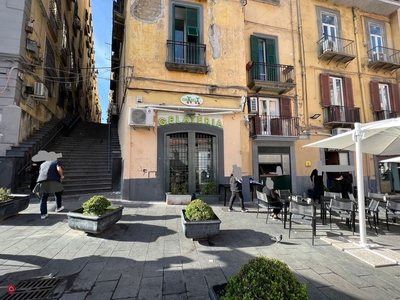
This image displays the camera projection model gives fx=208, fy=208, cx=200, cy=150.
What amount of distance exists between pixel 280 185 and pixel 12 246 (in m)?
10.5

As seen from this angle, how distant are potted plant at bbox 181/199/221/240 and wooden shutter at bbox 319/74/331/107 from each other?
35.8 ft

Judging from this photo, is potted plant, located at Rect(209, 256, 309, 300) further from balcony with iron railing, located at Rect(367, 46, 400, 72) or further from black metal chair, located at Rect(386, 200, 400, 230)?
balcony with iron railing, located at Rect(367, 46, 400, 72)

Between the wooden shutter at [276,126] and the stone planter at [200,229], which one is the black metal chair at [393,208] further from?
the wooden shutter at [276,126]

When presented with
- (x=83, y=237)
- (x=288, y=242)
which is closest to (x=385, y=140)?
(x=288, y=242)

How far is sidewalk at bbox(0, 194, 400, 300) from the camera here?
2.75 meters

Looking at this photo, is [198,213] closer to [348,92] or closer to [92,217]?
[92,217]

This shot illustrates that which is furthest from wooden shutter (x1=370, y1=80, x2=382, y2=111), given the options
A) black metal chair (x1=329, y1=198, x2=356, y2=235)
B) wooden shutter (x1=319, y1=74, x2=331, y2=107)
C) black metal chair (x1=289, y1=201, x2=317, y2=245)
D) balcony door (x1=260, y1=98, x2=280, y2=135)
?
black metal chair (x1=289, y1=201, x2=317, y2=245)

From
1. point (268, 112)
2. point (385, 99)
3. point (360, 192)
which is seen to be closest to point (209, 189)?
point (360, 192)

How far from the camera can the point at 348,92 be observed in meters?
12.3

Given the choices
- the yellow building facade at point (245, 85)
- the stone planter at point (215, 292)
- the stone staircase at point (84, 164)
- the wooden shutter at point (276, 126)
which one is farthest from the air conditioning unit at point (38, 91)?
the wooden shutter at point (276, 126)

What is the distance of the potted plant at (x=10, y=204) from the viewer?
16.6 feet

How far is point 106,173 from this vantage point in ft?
31.9

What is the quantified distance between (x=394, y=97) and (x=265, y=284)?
1678 centimetres

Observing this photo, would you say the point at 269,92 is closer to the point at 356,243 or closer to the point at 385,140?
the point at 385,140
